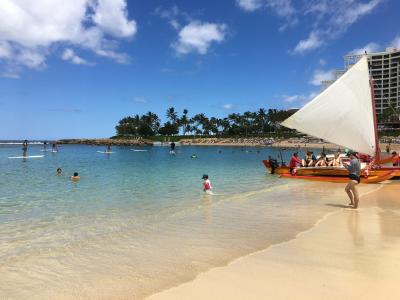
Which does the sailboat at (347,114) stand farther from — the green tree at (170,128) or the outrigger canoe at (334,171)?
the green tree at (170,128)

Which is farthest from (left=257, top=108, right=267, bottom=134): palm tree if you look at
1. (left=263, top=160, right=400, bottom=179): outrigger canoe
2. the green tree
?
(left=263, top=160, right=400, bottom=179): outrigger canoe

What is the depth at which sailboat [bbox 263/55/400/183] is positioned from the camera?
70.0 feet

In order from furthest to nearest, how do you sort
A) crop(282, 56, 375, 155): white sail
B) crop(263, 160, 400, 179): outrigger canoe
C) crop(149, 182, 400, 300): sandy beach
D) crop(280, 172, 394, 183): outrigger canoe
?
crop(263, 160, 400, 179): outrigger canoe, crop(280, 172, 394, 183): outrigger canoe, crop(282, 56, 375, 155): white sail, crop(149, 182, 400, 300): sandy beach

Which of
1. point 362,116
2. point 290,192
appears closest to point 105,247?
point 290,192

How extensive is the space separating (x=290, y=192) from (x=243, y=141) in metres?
132

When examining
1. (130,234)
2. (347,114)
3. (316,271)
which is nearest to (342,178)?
(347,114)

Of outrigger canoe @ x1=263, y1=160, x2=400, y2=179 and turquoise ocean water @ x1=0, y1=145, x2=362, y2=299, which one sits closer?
turquoise ocean water @ x1=0, y1=145, x2=362, y2=299

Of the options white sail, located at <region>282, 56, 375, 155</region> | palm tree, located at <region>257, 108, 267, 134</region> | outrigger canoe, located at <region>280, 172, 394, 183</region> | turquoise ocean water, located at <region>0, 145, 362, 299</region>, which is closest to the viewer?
turquoise ocean water, located at <region>0, 145, 362, 299</region>

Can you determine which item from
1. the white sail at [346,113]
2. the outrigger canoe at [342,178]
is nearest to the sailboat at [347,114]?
the white sail at [346,113]

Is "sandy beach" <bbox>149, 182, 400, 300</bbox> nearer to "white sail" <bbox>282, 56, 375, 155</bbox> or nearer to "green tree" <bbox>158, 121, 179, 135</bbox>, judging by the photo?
"white sail" <bbox>282, 56, 375, 155</bbox>

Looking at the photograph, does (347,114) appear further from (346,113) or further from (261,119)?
(261,119)

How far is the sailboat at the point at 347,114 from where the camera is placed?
2134cm

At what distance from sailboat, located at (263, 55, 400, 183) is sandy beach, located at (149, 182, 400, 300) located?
11.6m

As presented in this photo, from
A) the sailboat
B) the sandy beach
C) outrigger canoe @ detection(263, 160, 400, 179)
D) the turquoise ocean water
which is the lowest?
the turquoise ocean water
